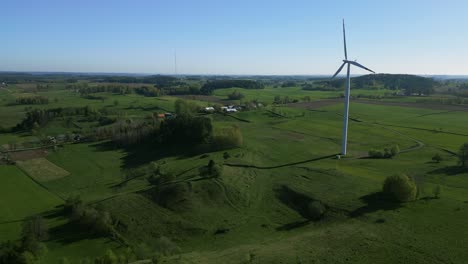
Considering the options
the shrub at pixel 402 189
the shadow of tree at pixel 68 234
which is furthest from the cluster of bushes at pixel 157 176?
the shrub at pixel 402 189

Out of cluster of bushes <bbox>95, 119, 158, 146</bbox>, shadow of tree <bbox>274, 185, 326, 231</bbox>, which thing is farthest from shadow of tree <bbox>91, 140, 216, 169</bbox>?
shadow of tree <bbox>274, 185, 326, 231</bbox>

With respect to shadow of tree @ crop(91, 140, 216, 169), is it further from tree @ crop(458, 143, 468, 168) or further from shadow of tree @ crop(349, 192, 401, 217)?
tree @ crop(458, 143, 468, 168)

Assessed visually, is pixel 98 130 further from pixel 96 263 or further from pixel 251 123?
pixel 96 263

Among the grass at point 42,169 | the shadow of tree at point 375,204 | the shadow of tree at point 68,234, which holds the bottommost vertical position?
the shadow of tree at point 68,234

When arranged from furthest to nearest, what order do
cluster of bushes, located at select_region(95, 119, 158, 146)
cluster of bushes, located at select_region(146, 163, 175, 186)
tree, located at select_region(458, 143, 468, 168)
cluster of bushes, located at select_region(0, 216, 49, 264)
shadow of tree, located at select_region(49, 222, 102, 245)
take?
cluster of bushes, located at select_region(95, 119, 158, 146) → tree, located at select_region(458, 143, 468, 168) → cluster of bushes, located at select_region(146, 163, 175, 186) → shadow of tree, located at select_region(49, 222, 102, 245) → cluster of bushes, located at select_region(0, 216, 49, 264)

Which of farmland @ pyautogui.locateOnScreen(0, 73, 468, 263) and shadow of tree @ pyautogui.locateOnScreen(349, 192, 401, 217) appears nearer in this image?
farmland @ pyautogui.locateOnScreen(0, 73, 468, 263)

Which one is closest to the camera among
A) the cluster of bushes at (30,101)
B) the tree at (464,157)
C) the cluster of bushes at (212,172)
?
the cluster of bushes at (212,172)

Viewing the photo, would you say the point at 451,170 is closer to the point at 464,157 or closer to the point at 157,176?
the point at 464,157

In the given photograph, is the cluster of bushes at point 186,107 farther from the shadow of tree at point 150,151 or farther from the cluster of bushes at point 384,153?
the cluster of bushes at point 384,153
